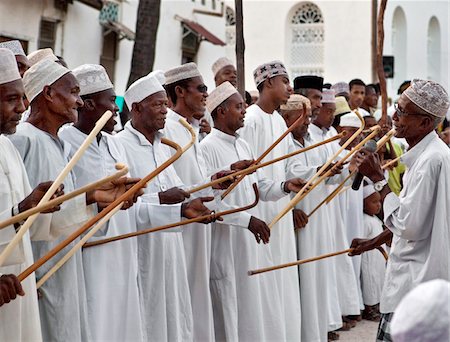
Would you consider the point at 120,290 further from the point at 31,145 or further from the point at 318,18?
the point at 318,18

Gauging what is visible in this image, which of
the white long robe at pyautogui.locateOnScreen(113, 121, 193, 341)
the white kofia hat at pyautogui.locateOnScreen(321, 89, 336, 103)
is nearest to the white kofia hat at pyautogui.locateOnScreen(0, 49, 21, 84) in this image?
the white long robe at pyautogui.locateOnScreen(113, 121, 193, 341)

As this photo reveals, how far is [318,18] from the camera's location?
30.7 m

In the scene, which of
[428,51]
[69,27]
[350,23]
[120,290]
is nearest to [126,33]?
[69,27]

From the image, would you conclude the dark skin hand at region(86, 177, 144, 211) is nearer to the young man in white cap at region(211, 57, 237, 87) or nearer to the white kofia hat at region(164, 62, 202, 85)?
the white kofia hat at region(164, 62, 202, 85)

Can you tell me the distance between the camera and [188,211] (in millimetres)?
5852

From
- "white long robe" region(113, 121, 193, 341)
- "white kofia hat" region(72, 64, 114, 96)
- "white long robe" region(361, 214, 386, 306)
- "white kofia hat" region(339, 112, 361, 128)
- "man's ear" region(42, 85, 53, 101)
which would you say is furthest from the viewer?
"white long robe" region(361, 214, 386, 306)

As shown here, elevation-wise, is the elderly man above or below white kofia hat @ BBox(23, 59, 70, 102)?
below

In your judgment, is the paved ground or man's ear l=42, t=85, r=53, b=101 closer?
man's ear l=42, t=85, r=53, b=101

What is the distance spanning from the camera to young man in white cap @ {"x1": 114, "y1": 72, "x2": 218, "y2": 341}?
5.87 m

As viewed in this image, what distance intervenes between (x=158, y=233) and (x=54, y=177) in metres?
1.07

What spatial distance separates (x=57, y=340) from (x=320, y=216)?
393 centimetres

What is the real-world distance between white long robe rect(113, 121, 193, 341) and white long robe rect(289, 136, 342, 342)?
207 cm

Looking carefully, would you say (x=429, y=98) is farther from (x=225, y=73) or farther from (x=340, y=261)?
(x=340, y=261)

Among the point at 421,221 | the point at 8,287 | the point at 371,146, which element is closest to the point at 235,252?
the point at 371,146
